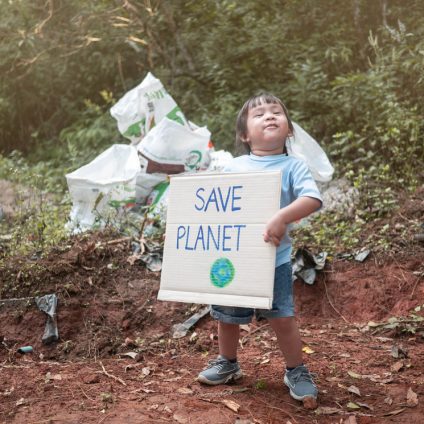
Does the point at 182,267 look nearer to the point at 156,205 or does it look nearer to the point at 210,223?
the point at 210,223

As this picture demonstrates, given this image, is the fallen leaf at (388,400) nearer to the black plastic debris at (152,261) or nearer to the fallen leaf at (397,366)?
the fallen leaf at (397,366)

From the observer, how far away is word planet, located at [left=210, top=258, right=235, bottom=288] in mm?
A: 1963

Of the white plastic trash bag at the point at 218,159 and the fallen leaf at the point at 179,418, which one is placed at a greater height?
the white plastic trash bag at the point at 218,159

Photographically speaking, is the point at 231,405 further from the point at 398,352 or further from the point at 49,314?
the point at 49,314

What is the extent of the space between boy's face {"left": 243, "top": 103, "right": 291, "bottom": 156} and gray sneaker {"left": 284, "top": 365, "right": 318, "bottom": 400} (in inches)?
32.6

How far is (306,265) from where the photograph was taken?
318 centimetres

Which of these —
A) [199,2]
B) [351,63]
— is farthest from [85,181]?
[199,2]

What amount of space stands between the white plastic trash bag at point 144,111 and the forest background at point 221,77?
513 mm

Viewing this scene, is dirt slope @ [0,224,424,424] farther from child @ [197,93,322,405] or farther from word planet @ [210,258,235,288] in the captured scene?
word planet @ [210,258,235,288]

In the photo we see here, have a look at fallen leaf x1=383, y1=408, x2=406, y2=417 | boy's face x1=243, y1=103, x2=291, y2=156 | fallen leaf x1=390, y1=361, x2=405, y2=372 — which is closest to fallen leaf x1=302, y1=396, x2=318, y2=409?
fallen leaf x1=383, y1=408, x2=406, y2=417

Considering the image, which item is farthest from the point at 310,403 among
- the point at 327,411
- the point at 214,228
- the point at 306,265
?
the point at 306,265

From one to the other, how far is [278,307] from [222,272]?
0.24 m

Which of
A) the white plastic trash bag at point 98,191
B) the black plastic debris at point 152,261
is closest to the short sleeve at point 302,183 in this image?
the black plastic debris at point 152,261

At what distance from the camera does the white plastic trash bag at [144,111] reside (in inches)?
186
